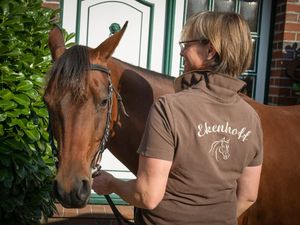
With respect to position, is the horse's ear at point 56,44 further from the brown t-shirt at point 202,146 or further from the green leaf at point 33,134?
the green leaf at point 33,134

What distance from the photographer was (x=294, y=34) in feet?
16.5

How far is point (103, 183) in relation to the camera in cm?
198

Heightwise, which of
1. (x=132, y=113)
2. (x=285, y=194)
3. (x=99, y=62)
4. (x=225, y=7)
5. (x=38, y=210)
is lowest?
(x=38, y=210)

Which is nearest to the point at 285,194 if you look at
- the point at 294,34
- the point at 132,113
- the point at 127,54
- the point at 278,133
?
the point at 278,133

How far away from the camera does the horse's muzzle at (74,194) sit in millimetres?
1878

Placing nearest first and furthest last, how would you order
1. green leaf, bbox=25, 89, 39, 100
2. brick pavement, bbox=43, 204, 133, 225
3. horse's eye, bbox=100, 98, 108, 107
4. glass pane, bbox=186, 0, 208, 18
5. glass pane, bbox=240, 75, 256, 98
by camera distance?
horse's eye, bbox=100, 98, 108, 107
green leaf, bbox=25, 89, 39, 100
brick pavement, bbox=43, 204, 133, 225
glass pane, bbox=186, 0, 208, 18
glass pane, bbox=240, 75, 256, 98

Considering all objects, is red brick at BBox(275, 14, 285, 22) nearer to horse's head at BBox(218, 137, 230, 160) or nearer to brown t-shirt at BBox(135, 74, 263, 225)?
brown t-shirt at BBox(135, 74, 263, 225)

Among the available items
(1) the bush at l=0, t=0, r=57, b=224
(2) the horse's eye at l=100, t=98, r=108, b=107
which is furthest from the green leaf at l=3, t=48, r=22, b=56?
(2) the horse's eye at l=100, t=98, r=108, b=107

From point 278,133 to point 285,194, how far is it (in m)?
0.38

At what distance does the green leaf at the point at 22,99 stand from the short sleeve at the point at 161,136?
1.85 m

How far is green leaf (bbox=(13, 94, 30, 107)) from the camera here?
3352 millimetres

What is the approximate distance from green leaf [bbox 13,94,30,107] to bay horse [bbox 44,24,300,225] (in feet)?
3.33

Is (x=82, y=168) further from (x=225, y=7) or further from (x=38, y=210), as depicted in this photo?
(x=225, y=7)

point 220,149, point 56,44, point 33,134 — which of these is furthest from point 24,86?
point 220,149
